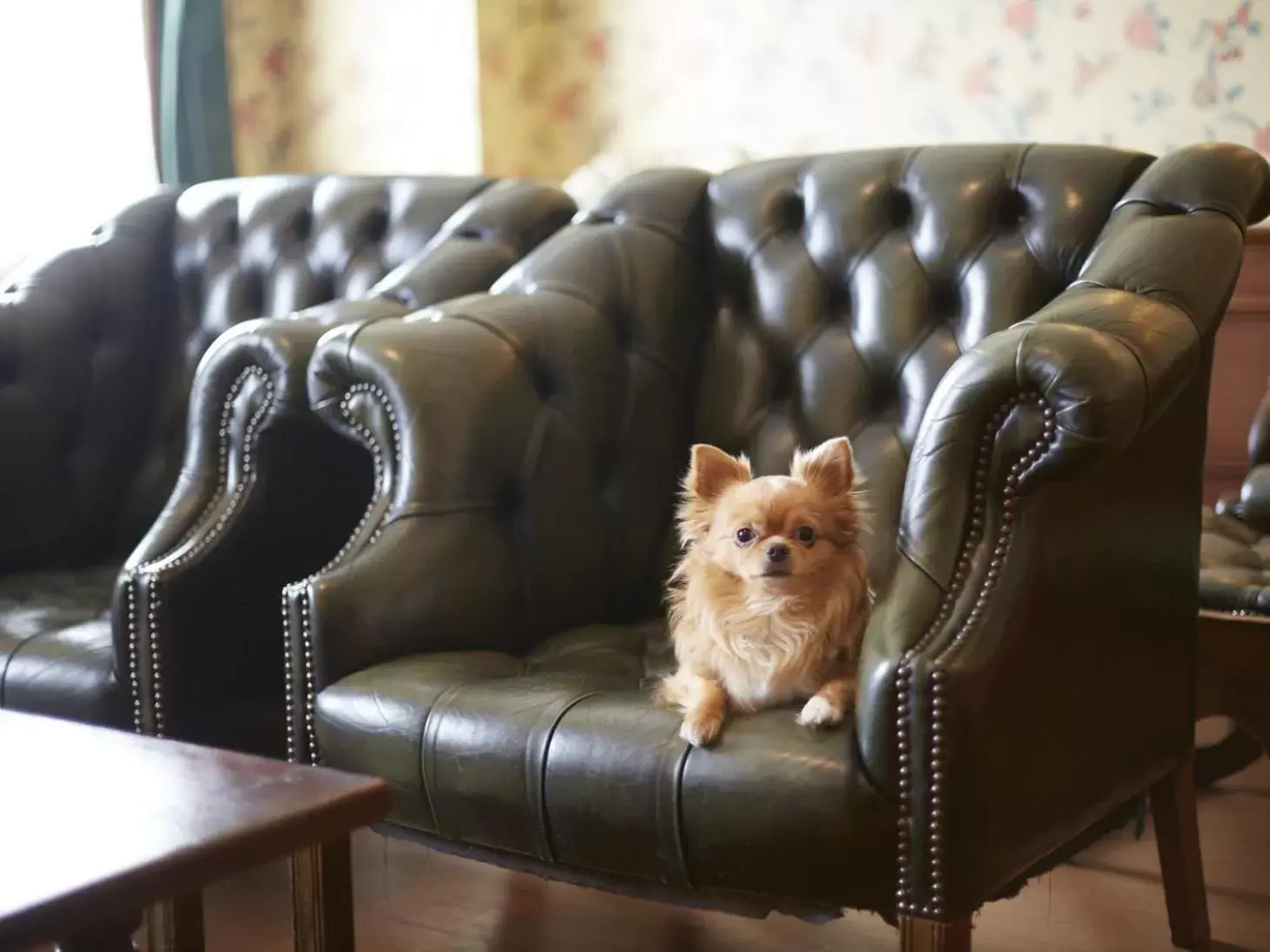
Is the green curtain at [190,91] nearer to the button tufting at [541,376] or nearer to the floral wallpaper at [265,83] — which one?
the floral wallpaper at [265,83]

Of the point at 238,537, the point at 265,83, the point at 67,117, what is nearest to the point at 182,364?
the point at 238,537

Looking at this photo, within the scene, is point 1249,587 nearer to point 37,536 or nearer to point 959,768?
point 959,768

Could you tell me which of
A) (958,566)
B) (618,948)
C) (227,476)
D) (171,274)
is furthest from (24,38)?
(958,566)

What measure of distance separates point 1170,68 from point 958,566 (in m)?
2.13

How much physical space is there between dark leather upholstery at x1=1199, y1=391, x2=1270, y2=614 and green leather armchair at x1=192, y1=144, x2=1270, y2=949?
0.29 meters

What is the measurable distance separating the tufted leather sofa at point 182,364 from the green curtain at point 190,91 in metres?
0.71

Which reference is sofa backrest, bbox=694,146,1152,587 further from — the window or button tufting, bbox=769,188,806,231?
the window

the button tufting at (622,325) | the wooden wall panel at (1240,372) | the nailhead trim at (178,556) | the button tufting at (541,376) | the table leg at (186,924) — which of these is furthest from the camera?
the wooden wall panel at (1240,372)

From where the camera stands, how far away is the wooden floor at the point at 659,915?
84.0 inches

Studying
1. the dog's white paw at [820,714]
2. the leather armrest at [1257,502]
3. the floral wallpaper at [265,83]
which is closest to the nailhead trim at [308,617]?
the dog's white paw at [820,714]

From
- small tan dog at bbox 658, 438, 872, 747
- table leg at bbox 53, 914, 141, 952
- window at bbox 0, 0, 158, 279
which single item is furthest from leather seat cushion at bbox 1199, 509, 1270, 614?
window at bbox 0, 0, 158, 279

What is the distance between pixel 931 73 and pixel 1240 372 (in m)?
0.99

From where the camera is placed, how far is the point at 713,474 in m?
1.78

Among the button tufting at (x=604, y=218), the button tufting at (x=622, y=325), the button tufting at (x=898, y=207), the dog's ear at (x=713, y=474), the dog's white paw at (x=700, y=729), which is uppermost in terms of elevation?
the button tufting at (x=898, y=207)
